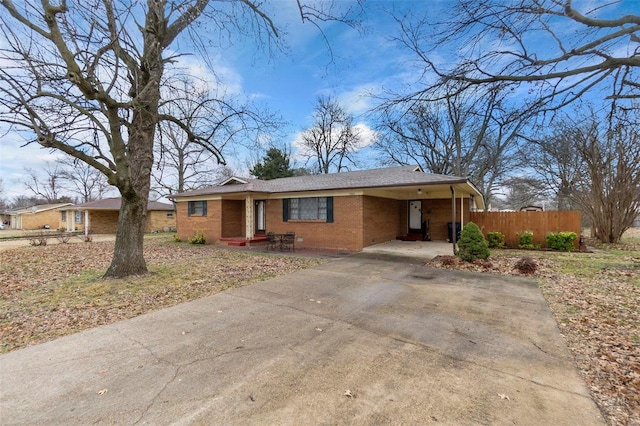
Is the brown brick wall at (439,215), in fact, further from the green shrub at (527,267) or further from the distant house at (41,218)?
the distant house at (41,218)

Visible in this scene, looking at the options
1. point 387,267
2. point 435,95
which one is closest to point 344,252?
point 387,267

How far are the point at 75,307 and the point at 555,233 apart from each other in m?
17.1

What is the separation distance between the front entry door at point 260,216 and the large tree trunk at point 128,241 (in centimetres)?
862

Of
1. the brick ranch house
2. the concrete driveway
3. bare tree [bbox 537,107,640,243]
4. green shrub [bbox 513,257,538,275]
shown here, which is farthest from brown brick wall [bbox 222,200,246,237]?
bare tree [bbox 537,107,640,243]

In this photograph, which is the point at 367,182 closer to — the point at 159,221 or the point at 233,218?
the point at 233,218

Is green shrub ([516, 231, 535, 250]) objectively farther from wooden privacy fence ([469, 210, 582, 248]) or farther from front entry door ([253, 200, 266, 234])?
front entry door ([253, 200, 266, 234])

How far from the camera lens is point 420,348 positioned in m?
3.58

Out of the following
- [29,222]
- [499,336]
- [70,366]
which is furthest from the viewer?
[29,222]

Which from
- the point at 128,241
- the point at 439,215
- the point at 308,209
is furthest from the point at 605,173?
the point at 128,241

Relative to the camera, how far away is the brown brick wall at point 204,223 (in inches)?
648

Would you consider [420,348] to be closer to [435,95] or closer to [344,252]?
[435,95]

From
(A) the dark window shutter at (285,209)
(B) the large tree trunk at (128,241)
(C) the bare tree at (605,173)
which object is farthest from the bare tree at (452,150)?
(B) the large tree trunk at (128,241)

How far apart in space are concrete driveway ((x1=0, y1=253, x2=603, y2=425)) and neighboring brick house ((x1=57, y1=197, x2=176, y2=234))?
88.1ft

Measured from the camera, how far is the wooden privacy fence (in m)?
12.9
